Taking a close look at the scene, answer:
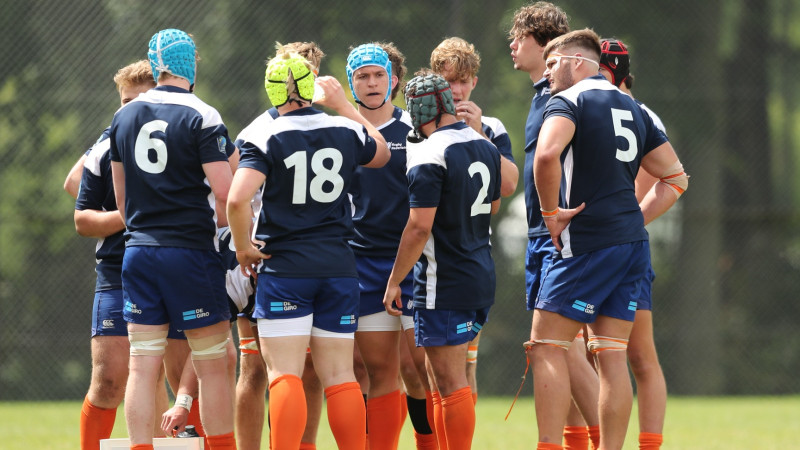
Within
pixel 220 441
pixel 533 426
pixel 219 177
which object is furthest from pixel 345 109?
pixel 533 426

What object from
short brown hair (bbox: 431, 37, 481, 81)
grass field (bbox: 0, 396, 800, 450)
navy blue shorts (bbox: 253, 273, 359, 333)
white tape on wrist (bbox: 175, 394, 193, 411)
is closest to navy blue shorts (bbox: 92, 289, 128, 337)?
white tape on wrist (bbox: 175, 394, 193, 411)

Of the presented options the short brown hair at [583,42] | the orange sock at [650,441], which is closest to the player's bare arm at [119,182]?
the short brown hair at [583,42]

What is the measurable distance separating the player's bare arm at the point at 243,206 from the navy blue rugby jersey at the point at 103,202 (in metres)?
0.99

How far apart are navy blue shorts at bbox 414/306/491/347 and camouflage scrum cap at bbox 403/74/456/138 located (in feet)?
2.75

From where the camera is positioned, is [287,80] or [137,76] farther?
[137,76]

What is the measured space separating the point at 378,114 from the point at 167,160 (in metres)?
1.16

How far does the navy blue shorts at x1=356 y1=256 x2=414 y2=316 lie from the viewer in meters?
4.78

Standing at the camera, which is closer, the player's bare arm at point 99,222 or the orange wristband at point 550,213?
the orange wristband at point 550,213

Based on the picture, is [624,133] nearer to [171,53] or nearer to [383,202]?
[383,202]

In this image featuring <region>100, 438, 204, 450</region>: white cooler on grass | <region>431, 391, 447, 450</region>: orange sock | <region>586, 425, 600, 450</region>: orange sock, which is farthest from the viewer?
<region>586, 425, 600, 450</region>: orange sock

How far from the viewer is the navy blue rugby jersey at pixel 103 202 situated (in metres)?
4.73

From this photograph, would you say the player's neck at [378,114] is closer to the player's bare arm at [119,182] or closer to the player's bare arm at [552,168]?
the player's bare arm at [552,168]

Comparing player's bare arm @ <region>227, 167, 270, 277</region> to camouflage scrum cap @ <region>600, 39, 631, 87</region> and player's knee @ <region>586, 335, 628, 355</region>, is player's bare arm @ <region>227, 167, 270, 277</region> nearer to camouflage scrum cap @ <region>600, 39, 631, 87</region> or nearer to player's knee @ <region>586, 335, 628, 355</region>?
player's knee @ <region>586, 335, 628, 355</region>

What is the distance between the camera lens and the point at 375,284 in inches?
190
